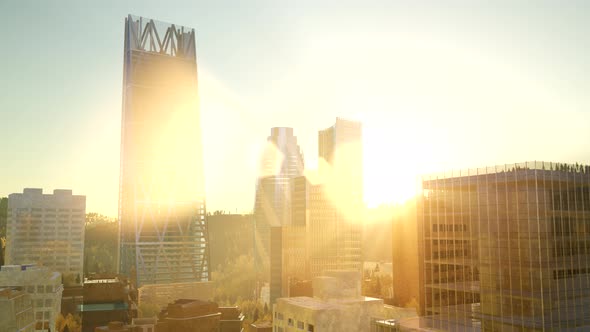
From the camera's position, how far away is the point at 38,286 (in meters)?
163

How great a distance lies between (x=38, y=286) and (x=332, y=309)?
115597 mm

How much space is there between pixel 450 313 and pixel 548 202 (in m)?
27.7

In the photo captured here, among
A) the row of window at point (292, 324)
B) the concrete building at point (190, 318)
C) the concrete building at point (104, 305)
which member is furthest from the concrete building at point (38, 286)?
the row of window at point (292, 324)

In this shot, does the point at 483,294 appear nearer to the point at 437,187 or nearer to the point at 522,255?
the point at 522,255

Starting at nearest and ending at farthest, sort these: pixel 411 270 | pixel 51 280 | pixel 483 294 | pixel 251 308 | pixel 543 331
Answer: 1. pixel 543 331
2. pixel 483 294
3. pixel 411 270
4. pixel 51 280
5. pixel 251 308

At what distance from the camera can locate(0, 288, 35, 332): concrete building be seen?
99869 mm

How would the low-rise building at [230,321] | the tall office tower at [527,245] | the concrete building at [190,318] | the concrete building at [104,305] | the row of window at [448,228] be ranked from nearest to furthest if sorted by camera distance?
the tall office tower at [527,245] < the row of window at [448,228] < the concrete building at [190,318] < the concrete building at [104,305] < the low-rise building at [230,321]

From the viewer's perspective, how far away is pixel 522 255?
72375 mm

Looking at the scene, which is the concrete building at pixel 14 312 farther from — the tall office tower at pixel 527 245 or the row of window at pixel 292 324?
the tall office tower at pixel 527 245

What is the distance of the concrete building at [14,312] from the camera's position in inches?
3932

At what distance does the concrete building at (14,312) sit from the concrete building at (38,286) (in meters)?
47.4

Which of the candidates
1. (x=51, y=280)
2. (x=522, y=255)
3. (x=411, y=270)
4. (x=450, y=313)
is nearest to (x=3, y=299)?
(x=51, y=280)

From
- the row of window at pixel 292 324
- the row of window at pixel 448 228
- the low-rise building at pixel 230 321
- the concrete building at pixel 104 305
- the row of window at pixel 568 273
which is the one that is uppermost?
the row of window at pixel 448 228

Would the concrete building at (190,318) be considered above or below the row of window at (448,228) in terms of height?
below
